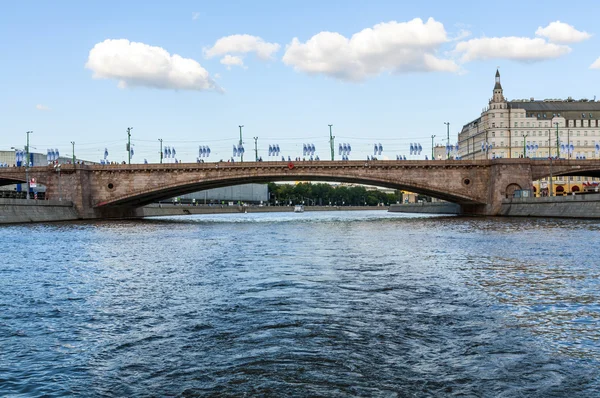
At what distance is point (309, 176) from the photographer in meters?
89.1

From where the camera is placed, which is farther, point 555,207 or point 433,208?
point 433,208

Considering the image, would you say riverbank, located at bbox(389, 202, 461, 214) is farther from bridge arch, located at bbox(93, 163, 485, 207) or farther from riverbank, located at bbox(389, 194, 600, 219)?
riverbank, located at bbox(389, 194, 600, 219)

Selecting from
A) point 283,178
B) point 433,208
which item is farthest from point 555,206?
point 433,208

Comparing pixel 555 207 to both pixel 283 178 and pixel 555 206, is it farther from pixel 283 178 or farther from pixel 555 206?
pixel 283 178

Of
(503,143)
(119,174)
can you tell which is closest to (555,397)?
(119,174)

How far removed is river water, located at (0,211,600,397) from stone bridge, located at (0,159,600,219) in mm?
62577

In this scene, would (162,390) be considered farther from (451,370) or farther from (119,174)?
(119,174)

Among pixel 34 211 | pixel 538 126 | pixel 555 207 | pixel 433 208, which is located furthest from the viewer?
pixel 538 126

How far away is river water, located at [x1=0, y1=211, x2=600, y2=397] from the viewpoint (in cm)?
918

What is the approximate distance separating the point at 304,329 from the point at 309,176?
252 feet

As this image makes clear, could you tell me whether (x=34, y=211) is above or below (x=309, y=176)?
below

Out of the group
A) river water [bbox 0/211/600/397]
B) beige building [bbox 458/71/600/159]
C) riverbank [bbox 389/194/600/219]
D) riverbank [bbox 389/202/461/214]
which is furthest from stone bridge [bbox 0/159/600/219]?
beige building [bbox 458/71/600/159]

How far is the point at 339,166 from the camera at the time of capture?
8762 centimetres

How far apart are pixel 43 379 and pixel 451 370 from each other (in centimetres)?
633
